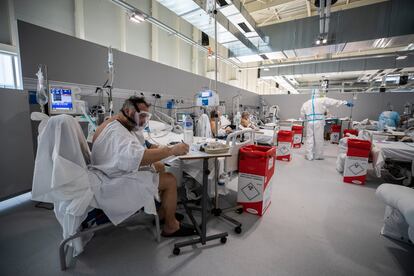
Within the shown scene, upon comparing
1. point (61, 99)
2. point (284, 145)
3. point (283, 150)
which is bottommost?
point (283, 150)

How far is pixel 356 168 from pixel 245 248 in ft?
8.47

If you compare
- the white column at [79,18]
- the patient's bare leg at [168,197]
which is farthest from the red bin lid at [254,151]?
the white column at [79,18]

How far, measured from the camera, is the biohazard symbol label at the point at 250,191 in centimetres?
205

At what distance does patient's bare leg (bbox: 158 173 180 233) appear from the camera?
1623 mm

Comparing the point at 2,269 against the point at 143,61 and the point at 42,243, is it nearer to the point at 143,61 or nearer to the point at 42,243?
the point at 42,243

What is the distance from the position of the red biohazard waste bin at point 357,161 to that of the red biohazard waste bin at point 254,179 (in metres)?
1.78

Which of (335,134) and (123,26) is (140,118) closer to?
(123,26)

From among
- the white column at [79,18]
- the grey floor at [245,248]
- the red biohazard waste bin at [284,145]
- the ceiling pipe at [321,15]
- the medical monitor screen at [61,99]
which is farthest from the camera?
the red biohazard waste bin at [284,145]

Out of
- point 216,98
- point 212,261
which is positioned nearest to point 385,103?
point 216,98

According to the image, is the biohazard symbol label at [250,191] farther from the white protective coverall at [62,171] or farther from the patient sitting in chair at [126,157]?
the white protective coverall at [62,171]

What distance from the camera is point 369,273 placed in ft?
4.45

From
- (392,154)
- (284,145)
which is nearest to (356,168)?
(392,154)

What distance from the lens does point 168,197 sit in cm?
164

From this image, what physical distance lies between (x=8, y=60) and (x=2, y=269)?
3.35 metres
